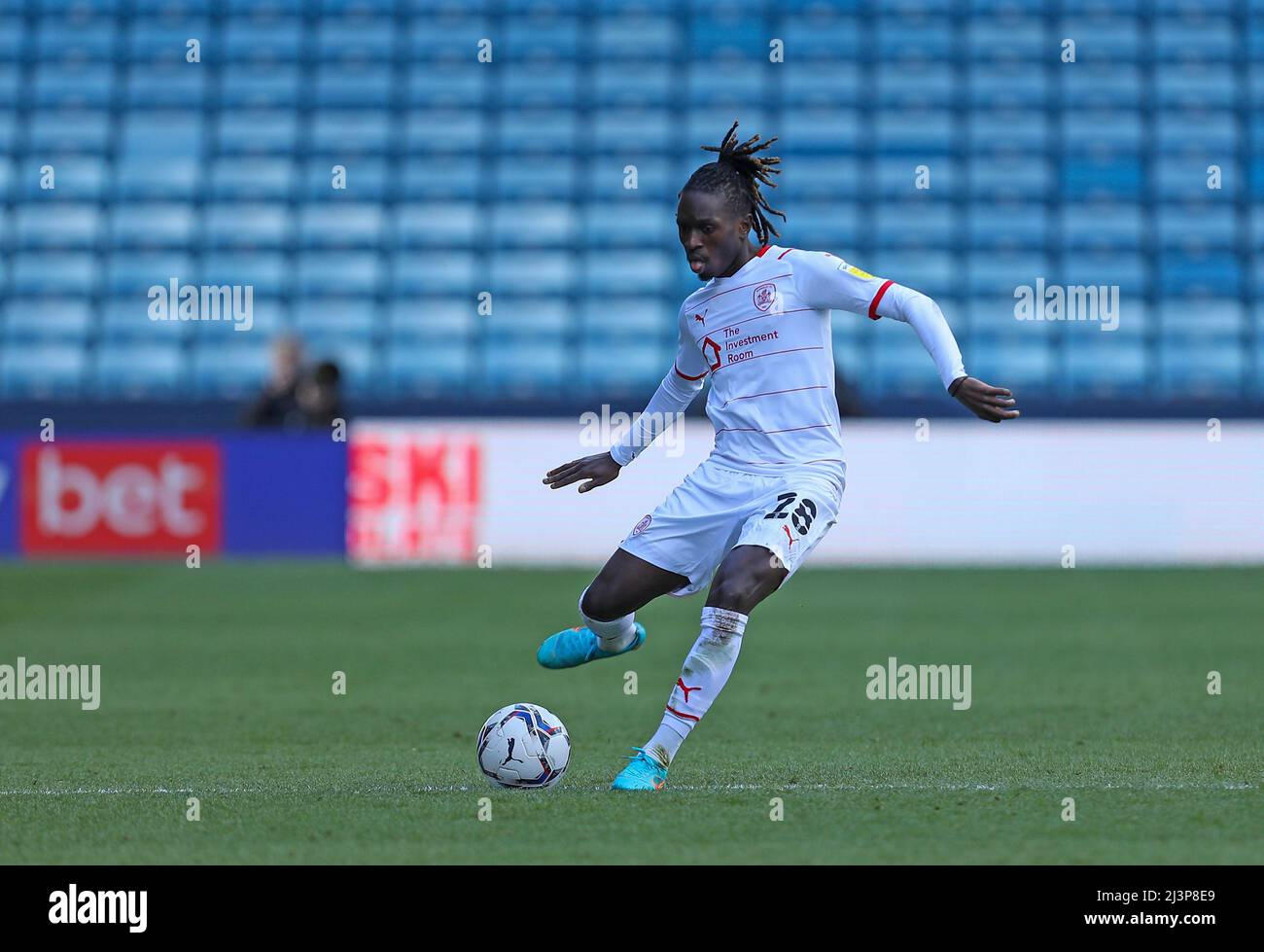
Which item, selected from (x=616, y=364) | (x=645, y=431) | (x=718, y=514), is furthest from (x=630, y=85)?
(x=718, y=514)

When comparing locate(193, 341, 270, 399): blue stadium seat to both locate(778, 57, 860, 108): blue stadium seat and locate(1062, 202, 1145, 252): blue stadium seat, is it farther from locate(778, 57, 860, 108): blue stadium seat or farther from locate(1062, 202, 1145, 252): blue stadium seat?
locate(1062, 202, 1145, 252): blue stadium seat

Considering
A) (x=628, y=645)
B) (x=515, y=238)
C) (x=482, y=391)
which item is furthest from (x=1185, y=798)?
(x=515, y=238)

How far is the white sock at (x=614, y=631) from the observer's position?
614 cm

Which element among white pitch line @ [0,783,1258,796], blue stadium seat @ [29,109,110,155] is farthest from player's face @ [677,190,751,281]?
blue stadium seat @ [29,109,110,155]

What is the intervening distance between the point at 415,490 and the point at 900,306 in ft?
36.2

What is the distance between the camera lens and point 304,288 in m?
20.6

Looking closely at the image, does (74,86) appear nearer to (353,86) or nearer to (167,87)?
(167,87)

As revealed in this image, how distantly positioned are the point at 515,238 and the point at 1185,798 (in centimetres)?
1612

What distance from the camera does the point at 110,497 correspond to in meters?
16.8

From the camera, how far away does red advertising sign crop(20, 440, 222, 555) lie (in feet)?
54.8

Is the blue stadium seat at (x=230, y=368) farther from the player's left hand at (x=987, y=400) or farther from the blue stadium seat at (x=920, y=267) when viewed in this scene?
the player's left hand at (x=987, y=400)

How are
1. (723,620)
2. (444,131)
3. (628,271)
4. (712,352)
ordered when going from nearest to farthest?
(723,620) → (712,352) → (628,271) → (444,131)

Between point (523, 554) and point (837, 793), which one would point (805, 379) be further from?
point (523, 554)

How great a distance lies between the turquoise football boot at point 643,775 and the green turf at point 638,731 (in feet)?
0.32
